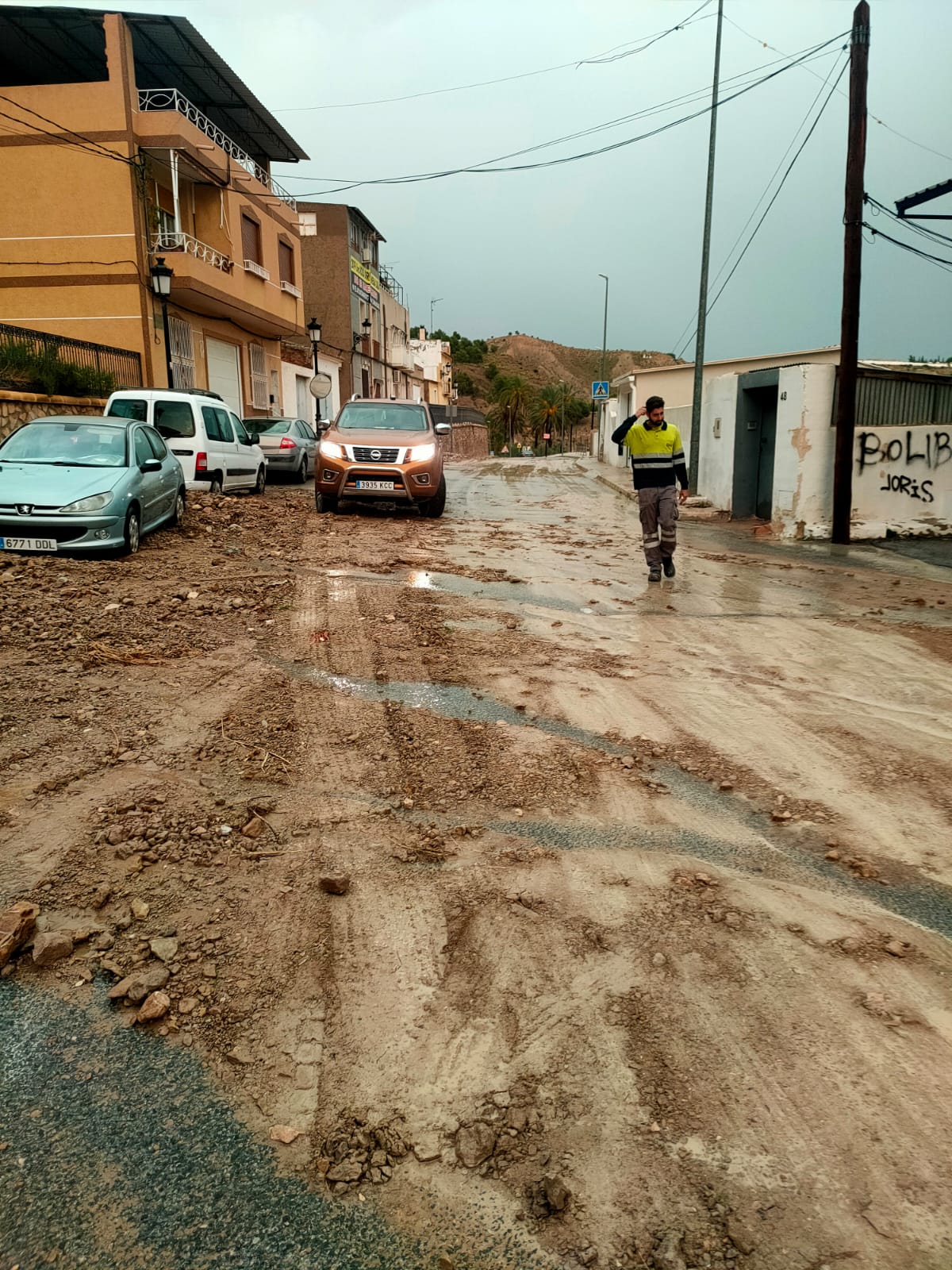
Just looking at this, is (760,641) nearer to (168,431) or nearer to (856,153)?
(856,153)

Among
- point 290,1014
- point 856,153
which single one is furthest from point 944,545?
point 290,1014

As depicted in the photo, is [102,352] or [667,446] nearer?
[667,446]

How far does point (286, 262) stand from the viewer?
32.8 meters

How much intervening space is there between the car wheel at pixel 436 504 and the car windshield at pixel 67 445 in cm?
528

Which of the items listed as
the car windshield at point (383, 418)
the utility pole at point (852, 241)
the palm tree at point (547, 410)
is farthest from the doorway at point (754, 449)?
the palm tree at point (547, 410)

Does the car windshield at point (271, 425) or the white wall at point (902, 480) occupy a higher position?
the car windshield at point (271, 425)

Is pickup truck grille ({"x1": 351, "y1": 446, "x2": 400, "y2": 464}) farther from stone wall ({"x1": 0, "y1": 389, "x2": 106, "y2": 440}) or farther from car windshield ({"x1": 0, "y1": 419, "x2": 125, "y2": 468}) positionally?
stone wall ({"x1": 0, "y1": 389, "x2": 106, "y2": 440})

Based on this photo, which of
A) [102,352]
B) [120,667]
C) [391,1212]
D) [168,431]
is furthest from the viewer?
[102,352]

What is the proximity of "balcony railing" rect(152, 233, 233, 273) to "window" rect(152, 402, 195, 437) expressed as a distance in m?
9.46

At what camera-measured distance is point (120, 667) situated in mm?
5758

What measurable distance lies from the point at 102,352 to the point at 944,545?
668 inches

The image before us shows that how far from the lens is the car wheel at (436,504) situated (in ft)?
47.5

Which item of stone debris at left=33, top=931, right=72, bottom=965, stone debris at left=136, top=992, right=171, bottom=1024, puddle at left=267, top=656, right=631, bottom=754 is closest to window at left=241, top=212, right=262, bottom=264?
puddle at left=267, top=656, right=631, bottom=754

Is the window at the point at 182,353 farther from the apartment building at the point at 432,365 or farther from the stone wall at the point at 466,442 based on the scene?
the apartment building at the point at 432,365
